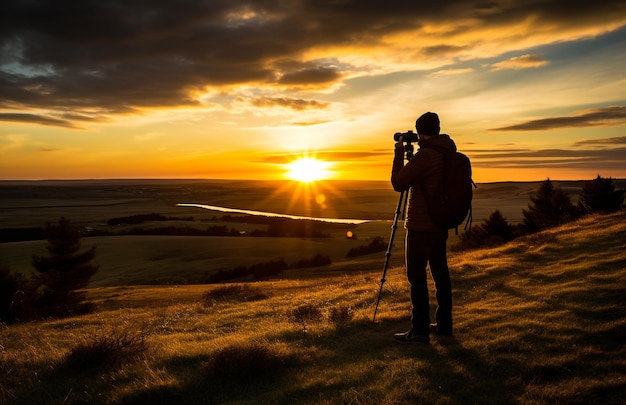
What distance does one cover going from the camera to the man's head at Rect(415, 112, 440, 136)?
7.05m

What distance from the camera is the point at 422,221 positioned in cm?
693

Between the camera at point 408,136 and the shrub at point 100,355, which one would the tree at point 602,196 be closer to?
the camera at point 408,136

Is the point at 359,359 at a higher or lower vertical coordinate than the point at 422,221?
lower

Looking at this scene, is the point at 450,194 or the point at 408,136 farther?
the point at 408,136

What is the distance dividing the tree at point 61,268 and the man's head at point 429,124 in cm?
4740

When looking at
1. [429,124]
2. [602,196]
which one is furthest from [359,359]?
[602,196]

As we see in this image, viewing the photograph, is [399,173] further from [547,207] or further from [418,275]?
[547,207]

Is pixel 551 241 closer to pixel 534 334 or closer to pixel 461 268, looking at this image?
pixel 461 268

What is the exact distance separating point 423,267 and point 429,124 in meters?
2.46

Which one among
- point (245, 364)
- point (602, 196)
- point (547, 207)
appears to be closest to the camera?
point (245, 364)

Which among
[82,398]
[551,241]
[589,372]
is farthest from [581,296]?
[551,241]

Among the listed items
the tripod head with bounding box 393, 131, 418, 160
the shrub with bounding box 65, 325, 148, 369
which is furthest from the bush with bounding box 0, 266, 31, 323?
the tripod head with bounding box 393, 131, 418, 160

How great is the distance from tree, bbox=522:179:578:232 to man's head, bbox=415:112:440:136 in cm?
4591

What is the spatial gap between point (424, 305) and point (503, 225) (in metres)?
51.2
